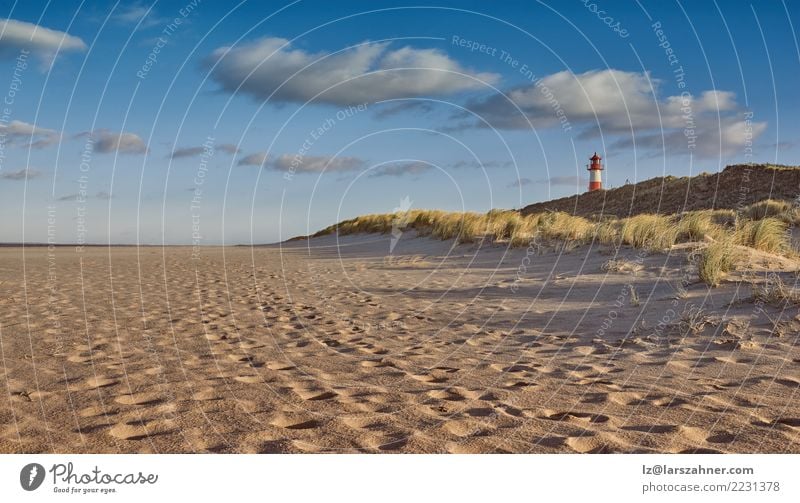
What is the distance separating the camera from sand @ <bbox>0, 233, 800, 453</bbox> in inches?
158

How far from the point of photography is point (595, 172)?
45.2 meters

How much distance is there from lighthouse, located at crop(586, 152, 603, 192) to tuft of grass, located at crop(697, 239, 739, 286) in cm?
3561

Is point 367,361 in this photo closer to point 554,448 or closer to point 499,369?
point 499,369

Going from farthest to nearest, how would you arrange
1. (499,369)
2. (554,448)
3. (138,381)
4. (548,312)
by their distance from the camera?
(548,312), (499,369), (138,381), (554,448)

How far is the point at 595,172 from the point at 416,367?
42.4m

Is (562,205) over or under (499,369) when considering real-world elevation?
over

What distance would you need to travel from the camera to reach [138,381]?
5.36 meters

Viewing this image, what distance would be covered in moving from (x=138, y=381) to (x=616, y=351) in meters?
4.69

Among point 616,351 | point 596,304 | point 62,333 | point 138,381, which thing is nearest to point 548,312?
point 596,304

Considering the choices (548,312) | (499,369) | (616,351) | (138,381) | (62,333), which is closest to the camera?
(138,381)

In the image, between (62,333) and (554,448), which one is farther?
(62,333)

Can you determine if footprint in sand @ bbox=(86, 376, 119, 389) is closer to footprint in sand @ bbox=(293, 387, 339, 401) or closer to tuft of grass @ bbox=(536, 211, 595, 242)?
footprint in sand @ bbox=(293, 387, 339, 401)

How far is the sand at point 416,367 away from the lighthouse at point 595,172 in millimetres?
34044

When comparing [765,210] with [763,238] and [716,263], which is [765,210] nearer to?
[763,238]
